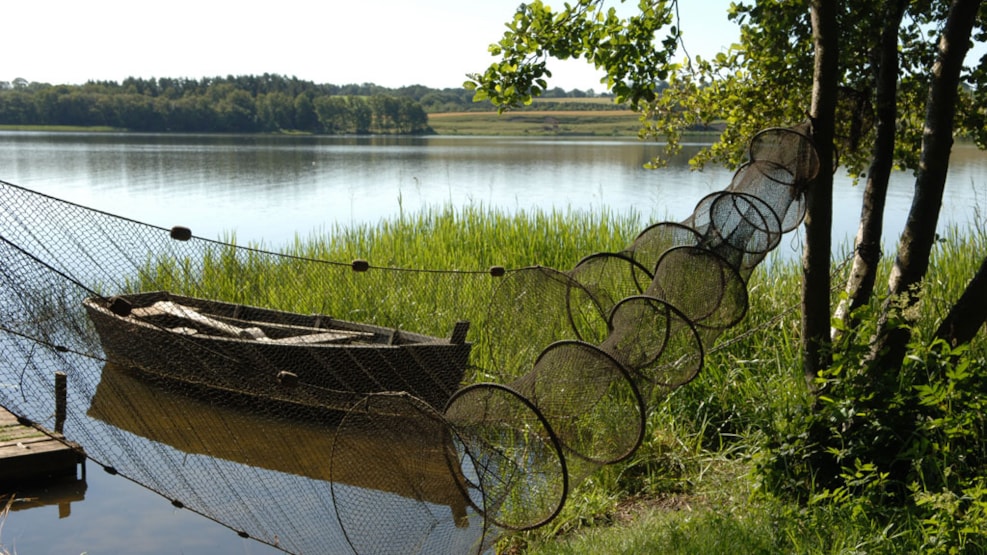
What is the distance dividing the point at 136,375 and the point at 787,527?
16.1ft

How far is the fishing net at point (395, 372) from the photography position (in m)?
3.72

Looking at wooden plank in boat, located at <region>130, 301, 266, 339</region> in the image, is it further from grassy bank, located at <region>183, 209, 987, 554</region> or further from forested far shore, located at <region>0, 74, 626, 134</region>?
forested far shore, located at <region>0, 74, 626, 134</region>

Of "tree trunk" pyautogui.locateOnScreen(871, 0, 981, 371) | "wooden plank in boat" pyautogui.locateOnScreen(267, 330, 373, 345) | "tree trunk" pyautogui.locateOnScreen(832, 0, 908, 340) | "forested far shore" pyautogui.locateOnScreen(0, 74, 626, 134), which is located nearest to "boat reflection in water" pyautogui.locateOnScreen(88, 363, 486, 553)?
"wooden plank in boat" pyautogui.locateOnScreen(267, 330, 373, 345)

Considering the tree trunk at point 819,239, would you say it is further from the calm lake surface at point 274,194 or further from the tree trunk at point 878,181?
the calm lake surface at point 274,194

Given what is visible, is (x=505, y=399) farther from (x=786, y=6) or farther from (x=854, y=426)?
(x=786, y=6)

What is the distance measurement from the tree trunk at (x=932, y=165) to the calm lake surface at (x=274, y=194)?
156 inches

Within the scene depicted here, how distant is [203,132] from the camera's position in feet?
230

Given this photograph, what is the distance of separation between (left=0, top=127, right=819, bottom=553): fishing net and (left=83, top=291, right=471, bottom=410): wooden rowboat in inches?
0.7

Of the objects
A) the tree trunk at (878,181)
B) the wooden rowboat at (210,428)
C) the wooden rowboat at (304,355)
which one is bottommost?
the wooden rowboat at (210,428)

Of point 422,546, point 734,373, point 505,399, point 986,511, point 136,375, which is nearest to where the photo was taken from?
point 986,511

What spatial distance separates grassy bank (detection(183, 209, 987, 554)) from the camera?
3646mm

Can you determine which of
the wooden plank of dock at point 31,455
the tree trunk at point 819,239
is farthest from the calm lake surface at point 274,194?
the tree trunk at point 819,239

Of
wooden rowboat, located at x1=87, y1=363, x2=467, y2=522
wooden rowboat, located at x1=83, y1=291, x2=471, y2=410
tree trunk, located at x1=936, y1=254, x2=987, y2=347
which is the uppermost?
tree trunk, located at x1=936, y1=254, x2=987, y2=347

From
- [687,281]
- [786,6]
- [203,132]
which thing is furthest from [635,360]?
[203,132]
